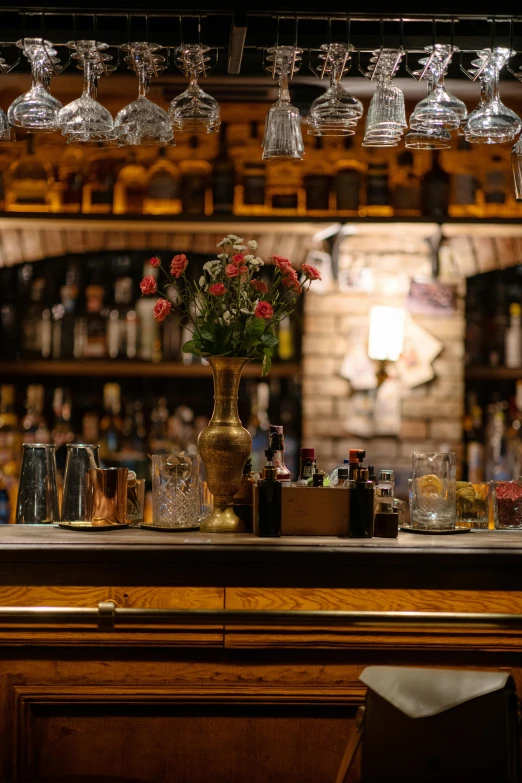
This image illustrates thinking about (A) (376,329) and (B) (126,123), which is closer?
(B) (126,123)

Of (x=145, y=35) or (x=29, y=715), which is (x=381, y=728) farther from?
(x=145, y=35)

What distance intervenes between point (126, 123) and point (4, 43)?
1.70 feet

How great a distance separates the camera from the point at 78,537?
2.34m

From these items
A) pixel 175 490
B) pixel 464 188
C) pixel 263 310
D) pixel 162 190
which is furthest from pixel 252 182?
pixel 175 490

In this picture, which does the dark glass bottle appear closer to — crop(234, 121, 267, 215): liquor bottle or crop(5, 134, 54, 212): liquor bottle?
crop(234, 121, 267, 215): liquor bottle

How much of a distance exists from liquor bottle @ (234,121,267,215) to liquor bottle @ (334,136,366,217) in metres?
0.35

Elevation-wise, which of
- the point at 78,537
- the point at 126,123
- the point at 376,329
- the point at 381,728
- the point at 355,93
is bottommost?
the point at 381,728

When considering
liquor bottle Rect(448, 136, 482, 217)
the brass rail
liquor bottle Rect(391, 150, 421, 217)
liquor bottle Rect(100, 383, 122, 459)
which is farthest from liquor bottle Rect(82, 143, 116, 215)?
the brass rail

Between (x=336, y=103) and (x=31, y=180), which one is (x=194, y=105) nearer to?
(x=336, y=103)

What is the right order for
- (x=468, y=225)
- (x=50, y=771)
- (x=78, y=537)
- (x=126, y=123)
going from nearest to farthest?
(x=50, y=771) < (x=78, y=537) < (x=126, y=123) < (x=468, y=225)

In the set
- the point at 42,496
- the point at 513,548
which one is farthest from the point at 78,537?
the point at 513,548

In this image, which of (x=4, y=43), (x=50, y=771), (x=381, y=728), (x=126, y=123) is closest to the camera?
(x=381, y=728)

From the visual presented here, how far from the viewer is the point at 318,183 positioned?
459 cm

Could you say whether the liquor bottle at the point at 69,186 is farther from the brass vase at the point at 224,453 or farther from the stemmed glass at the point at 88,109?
the brass vase at the point at 224,453
